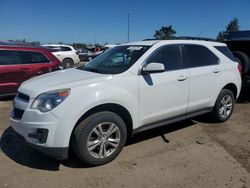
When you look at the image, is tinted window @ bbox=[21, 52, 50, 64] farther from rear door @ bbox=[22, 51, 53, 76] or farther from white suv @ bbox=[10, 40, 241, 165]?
white suv @ bbox=[10, 40, 241, 165]

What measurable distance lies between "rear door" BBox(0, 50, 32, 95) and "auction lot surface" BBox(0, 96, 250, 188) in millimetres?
2673

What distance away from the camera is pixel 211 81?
5.61 metres

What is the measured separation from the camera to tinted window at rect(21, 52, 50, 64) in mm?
8406

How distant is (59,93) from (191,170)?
80.7 inches

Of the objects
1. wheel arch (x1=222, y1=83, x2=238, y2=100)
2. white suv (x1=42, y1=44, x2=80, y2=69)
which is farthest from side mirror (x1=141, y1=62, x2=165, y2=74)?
white suv (x1=42, y1=44, x2=80, y2=69)

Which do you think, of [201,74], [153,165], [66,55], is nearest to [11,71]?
[201,74]

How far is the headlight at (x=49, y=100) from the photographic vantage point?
3750mm

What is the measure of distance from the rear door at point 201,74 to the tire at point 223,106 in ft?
0.89

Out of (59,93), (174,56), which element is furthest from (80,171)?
(174,56)

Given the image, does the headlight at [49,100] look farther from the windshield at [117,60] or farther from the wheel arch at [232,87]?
the wheel arch at [232,87]

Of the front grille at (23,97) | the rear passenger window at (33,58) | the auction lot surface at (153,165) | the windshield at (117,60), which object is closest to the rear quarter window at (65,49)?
the rear passenger window at (33,58)

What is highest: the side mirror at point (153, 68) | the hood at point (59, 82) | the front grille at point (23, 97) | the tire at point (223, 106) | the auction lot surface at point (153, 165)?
the side mirror at point (153, 68)

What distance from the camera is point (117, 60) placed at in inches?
194

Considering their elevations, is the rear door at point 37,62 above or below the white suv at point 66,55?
above
